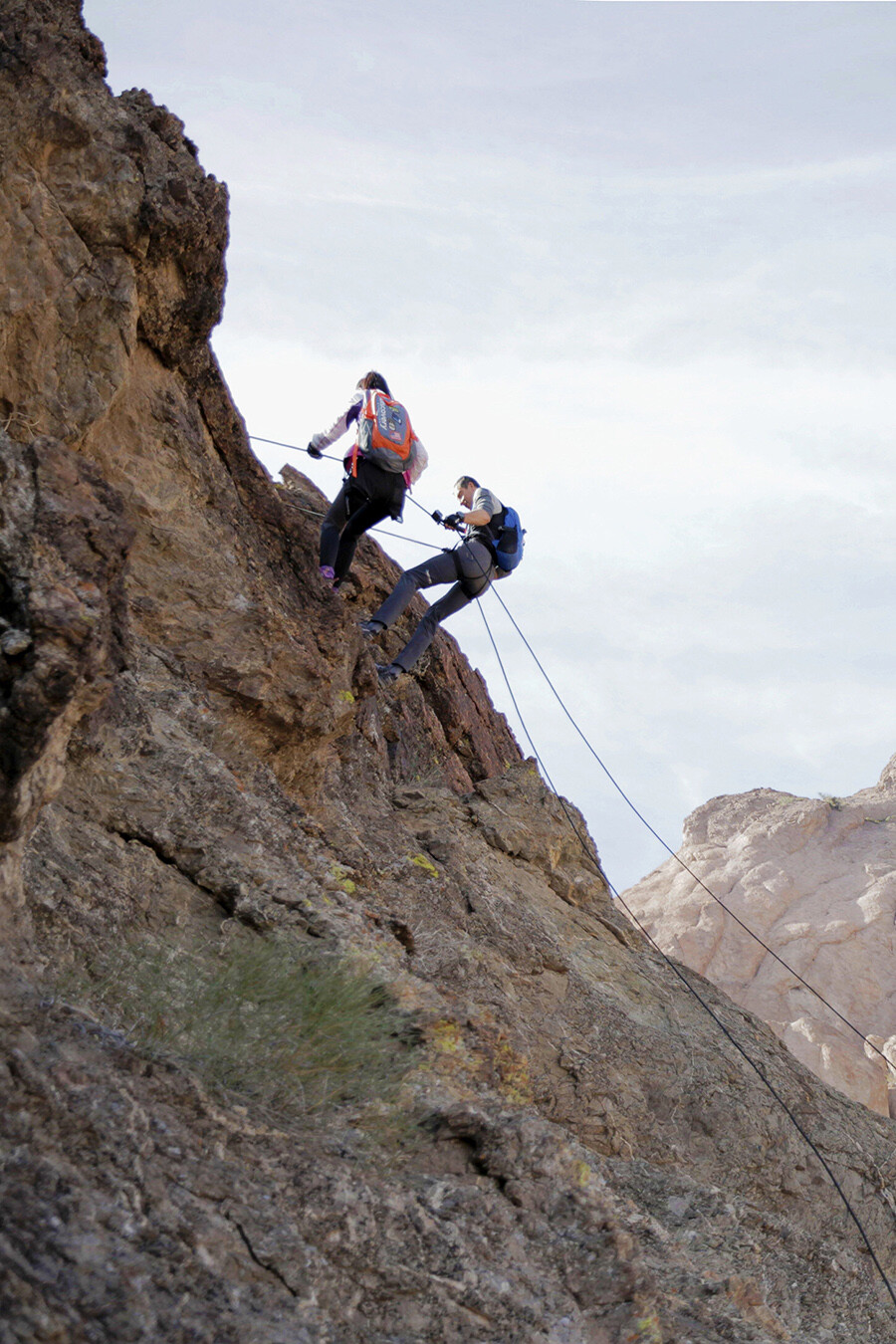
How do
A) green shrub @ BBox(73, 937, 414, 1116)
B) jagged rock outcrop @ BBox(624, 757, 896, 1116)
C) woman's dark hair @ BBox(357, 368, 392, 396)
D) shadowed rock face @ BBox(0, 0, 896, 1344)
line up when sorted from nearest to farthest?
shadowed rock face @ BBox(0, 0, 896, 1344) < green shrub @ BBox(73, 937, 414, 1116) < woman's dark hair @ BBox(357, 368, 392, 396) < jagged rock outcrop @ BBox(624, 757, 896, 1116)

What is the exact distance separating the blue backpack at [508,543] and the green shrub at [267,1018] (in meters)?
5.05

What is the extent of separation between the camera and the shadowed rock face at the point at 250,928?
2.78 meters

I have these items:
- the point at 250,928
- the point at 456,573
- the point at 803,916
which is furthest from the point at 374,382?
the point at 803,916

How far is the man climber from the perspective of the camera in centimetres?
854

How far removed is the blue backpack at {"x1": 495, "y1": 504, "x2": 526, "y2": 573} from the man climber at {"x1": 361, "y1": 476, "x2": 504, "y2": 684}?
0.04 m

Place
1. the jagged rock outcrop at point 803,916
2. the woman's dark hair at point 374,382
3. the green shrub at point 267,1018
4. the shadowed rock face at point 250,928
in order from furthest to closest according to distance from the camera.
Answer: the jagged rock outcrop at point 803,916 → the woman's dark hair at point 374,382 → the green shrub at point 267,1018 → the shadowed rock face at point 250,928

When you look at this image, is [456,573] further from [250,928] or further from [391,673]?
[250,928]

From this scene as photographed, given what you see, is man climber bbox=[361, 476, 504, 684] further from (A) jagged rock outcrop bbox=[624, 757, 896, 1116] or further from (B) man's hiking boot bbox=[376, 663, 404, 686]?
(A) jagged rock outcrop bbox=[624, 757, 896, 1116]

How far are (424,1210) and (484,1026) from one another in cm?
157

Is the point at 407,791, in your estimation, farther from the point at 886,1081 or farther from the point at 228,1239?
the point at 886,1081

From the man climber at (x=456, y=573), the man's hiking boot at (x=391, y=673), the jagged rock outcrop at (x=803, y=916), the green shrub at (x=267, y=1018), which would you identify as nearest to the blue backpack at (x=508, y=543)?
the man climber at (x=456, y=573)

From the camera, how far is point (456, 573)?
8773 mm

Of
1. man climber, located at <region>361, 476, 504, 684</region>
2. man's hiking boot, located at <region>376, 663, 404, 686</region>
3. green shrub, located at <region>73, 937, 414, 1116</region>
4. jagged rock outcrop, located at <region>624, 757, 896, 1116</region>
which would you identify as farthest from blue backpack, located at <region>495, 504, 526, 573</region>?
jagged rock outcrop, located at <region>624, 757, 896, 1116</region>

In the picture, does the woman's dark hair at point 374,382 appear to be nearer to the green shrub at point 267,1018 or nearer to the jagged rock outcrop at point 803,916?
the green shrub at point 267,1018
